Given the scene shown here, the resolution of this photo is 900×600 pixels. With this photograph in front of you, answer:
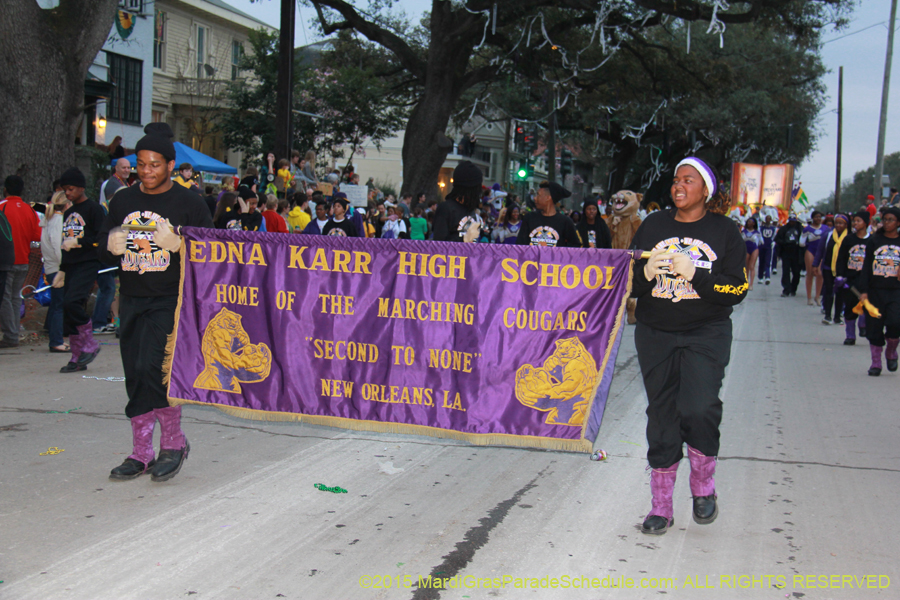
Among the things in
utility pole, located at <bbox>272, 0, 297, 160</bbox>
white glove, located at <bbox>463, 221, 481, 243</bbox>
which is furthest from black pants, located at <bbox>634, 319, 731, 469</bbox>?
utility pole, located at <bbox>272, 0, 297, 160</bbox>

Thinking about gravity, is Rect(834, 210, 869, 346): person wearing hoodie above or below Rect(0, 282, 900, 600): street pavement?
above

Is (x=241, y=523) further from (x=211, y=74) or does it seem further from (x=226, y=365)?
(x=211, y=74)

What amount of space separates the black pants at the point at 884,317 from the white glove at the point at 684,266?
266 inches

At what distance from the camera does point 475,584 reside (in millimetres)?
3717

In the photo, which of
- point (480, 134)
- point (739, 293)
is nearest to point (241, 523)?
point (739, 293)

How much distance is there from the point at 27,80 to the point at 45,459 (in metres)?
7.72

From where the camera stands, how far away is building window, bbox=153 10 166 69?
30812mm

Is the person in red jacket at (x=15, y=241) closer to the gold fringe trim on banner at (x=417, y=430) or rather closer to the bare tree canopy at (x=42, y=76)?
the bare tree canopy at (x=42, y=76)

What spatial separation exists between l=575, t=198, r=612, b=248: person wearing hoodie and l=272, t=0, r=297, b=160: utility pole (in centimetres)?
635

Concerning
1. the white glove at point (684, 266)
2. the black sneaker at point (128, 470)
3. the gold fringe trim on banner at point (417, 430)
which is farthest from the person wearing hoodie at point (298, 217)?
the white glove at point (684, 266)

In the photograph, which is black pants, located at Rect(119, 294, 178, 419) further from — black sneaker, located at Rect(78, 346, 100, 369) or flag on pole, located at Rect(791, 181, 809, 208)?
flag on pole, located at Rect(791, 181, 809, 208)

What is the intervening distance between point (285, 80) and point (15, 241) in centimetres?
739

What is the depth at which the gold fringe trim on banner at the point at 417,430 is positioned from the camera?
15.9ft

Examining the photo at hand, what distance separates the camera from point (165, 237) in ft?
15.9
